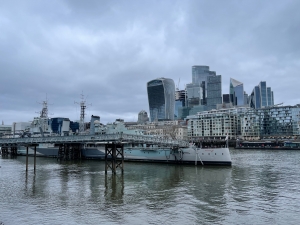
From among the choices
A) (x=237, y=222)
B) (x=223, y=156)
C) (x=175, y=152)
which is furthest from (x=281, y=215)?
(x=175, y=152)

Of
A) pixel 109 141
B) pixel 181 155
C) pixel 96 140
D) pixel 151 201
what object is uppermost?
pixel 96 140

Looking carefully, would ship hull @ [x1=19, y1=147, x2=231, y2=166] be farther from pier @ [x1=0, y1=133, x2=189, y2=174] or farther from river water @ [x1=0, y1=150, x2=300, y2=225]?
river water @ [x1=0, y1=150, x2=300, y2=225]

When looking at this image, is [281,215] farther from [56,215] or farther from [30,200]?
[30,200]

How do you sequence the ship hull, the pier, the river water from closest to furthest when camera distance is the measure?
the river water < the pier < the ship hull

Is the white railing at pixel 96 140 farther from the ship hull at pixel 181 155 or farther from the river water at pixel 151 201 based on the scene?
the river water at pixel 151 201

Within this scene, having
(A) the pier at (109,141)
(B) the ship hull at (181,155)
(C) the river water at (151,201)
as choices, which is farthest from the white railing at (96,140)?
(C) the river water at (151,201)

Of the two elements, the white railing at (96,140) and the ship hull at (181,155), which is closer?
the white railing at (96,140)

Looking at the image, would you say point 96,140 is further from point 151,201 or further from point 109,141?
point 151,201

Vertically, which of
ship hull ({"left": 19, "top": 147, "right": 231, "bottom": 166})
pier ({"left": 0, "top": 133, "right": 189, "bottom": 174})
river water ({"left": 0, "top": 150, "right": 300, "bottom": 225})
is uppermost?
pier ({"left": 0, "top": 133, "right": 189, "bottom": 174})

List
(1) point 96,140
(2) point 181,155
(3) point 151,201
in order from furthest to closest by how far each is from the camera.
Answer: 1. (2) point 181,155
2. (1) point 96,140
3. (3) point 151,201

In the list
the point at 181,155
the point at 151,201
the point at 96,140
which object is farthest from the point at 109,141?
the point at 181,155

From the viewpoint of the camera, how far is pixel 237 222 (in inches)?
811

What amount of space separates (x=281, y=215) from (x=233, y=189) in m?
10.7

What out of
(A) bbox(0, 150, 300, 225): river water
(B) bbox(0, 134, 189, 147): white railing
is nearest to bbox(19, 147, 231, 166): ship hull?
(B) bbox(0, 134, 189, 147): white railing
